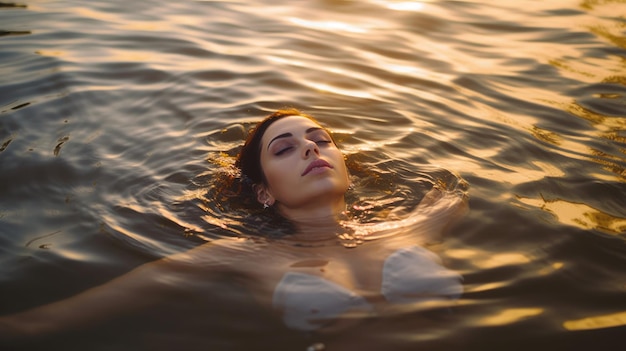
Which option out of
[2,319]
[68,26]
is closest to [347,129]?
[2,319]

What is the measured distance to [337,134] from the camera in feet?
23.0

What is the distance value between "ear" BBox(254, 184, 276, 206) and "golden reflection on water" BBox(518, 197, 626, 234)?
2.12 metres

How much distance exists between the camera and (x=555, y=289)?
14.3 feet

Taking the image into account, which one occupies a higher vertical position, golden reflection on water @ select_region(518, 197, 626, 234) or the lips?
the lips

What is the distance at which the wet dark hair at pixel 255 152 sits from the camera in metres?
5.60

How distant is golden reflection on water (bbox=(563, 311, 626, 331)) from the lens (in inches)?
157

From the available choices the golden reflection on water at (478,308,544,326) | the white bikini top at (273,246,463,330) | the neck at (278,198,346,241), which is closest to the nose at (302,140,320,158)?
the neck at (278,198,346,241)

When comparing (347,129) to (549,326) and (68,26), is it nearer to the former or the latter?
(549,326)

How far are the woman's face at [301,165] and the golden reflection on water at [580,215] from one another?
5.63ft

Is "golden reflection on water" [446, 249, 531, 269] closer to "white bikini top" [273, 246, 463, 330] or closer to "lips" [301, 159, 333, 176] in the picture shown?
"white bikini top" [273, 246, 463, 330]

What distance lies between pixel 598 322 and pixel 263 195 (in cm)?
272

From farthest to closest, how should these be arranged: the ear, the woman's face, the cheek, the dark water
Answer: the ear → the cheek → the woman's face → the dark water

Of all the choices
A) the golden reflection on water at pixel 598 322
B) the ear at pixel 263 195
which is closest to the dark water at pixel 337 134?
the golden reflection on water at pixel 598 322

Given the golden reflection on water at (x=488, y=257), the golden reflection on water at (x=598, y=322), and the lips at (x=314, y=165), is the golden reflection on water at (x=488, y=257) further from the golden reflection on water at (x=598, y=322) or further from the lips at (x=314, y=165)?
the lips at (x=314, y=165)
